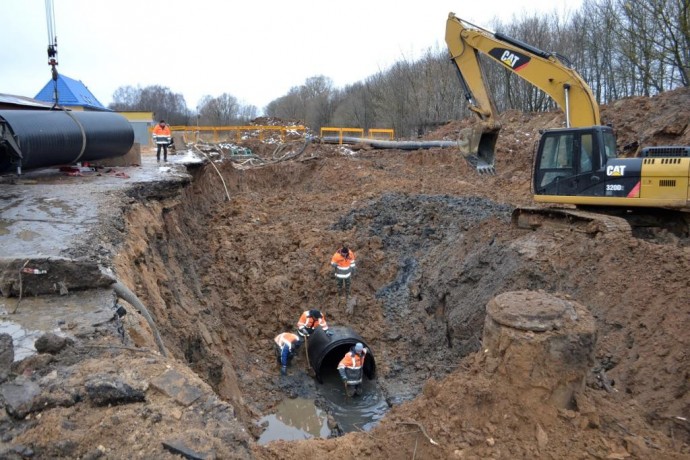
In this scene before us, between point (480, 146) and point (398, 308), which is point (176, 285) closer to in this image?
point (398, 308)

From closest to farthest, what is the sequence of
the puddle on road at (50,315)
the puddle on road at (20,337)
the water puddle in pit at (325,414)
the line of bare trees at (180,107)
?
the puddle on road at (20,337) < the puddle on road at (50,315) < the water puddle in pit at (325,414) < the line of bare trees at (180,107)

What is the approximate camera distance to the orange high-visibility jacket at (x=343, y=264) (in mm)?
10750

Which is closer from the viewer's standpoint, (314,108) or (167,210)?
(167,210)

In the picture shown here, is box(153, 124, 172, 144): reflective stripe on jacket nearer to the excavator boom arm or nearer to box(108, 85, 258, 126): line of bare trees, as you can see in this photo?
the excavator boom arm

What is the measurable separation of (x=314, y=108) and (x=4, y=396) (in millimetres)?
61166

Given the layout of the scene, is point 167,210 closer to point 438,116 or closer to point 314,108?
point 438,116

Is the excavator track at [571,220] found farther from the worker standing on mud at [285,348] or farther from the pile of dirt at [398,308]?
the worker standing on mud at [285,348]

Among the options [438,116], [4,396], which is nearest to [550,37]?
[438,116]

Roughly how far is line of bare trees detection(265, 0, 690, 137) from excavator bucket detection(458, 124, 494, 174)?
169cm

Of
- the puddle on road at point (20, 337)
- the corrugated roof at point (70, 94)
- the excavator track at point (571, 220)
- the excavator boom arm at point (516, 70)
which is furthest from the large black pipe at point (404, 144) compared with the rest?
the puddle on road at point (20, 337)

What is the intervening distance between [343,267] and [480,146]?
4015 millimetres

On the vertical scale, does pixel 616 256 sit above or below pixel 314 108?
below

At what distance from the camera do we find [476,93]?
1096cm

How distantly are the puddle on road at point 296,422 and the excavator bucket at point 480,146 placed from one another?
6.01m
